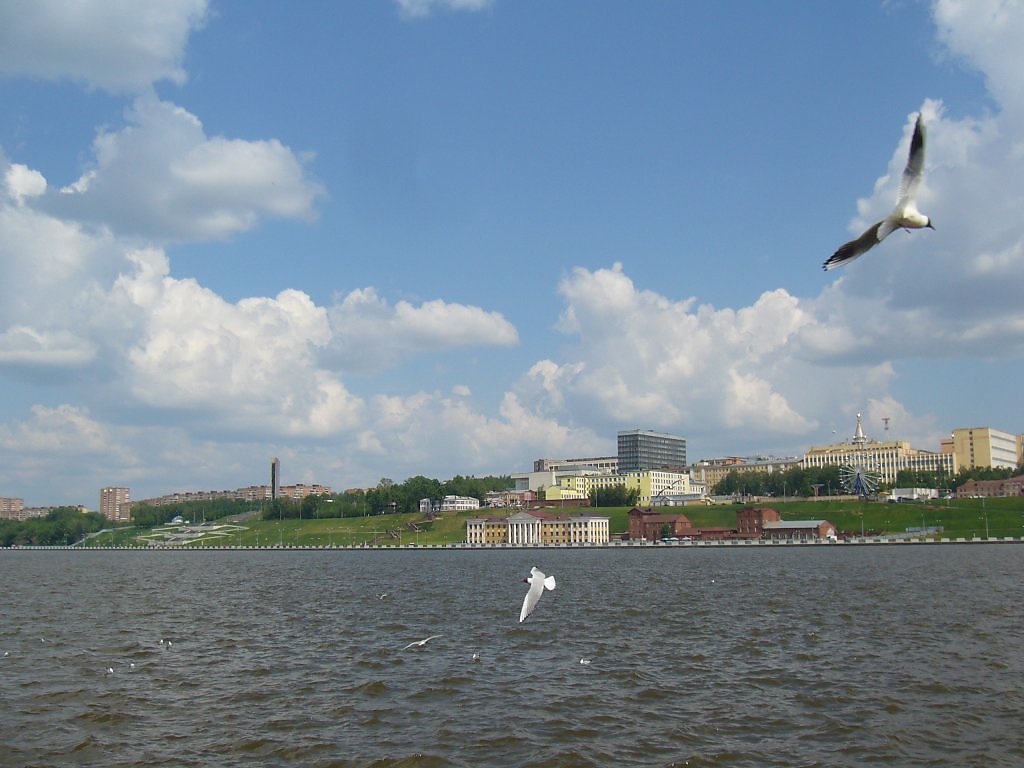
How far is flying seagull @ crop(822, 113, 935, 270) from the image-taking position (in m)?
12.3

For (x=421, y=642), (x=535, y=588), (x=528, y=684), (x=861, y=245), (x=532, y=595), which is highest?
(x=861, y=245)

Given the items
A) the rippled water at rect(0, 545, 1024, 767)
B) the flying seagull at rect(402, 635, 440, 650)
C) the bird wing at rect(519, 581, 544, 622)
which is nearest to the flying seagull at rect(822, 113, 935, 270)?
the bird wing at rect(519, 581, 544, 622)

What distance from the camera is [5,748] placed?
26.2 meters

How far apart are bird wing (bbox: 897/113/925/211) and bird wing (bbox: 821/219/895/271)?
0.45 metres

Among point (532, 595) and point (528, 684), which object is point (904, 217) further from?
point (528, 684)

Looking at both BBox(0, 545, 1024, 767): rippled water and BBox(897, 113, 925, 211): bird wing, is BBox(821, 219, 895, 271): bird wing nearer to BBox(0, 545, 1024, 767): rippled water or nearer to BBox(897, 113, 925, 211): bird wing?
BBox(897, 113, 925, 211): bird wing

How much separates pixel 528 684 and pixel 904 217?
2513 cm

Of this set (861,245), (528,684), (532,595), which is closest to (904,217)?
(861,245)

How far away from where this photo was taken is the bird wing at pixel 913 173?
40.9 ft

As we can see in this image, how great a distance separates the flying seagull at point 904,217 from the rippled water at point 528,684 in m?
15.7

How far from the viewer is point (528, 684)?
33.6 meters

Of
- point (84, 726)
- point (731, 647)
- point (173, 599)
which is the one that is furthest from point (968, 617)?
point (173, 599)

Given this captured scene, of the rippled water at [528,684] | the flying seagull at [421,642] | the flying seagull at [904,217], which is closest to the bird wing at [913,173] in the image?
the flying seagull at [904,217]

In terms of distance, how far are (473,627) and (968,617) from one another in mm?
26535
